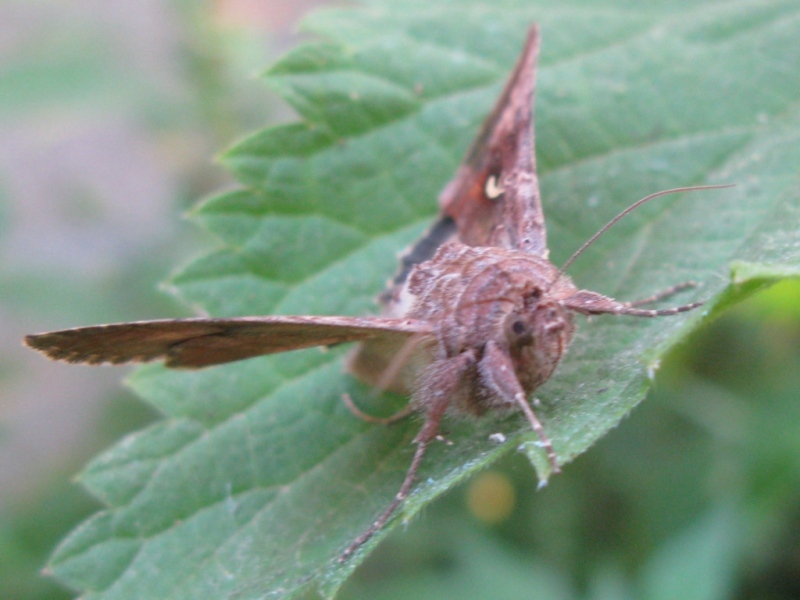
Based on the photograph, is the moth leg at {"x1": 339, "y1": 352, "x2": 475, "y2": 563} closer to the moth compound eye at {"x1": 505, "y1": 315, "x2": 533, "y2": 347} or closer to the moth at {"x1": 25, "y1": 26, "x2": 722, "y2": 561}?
the moth at {"x1": 25, "y1": 26, "x2": 722, "y2": 561}

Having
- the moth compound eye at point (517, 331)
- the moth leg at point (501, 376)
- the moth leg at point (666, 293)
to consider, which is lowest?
the moth leg at point (666, 293)

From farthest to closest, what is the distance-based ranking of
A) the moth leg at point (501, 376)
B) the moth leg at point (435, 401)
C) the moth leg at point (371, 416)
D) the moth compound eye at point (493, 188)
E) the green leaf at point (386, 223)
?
the moth compound eye at point (493, 188), the moth leg at point (371, 416), the green leaf at point (386, 223), the moth leg at point (435, 401), the moth leg at point (501, 376)

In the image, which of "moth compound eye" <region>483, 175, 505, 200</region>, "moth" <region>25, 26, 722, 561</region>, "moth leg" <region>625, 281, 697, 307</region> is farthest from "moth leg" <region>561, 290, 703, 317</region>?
"moth compound eye" <region>483, 175, 505, 200</region>

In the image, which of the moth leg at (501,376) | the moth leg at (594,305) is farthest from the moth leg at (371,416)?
the moth leg at (594,305)

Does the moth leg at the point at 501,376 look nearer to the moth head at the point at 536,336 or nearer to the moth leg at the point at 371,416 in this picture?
the moth head at the point at 536,336

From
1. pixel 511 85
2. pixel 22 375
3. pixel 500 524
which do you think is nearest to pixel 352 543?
pixel 500 524

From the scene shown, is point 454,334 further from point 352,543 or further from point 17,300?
point 17,300
